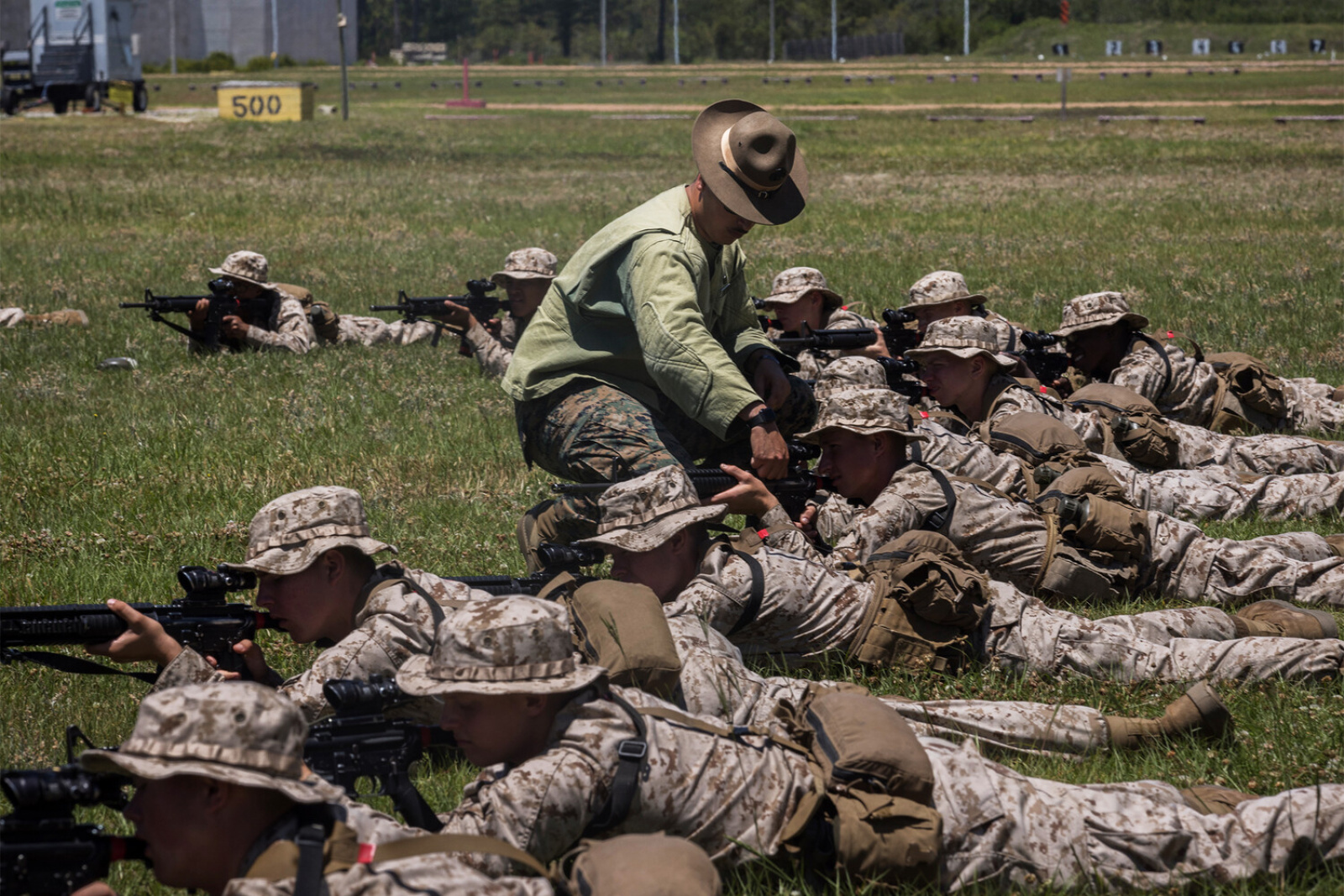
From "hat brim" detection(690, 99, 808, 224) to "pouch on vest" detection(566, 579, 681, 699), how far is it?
2.07m

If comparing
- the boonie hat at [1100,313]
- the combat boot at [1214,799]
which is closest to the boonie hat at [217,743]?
the combat boot at [1214,799]

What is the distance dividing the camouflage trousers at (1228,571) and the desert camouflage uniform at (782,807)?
273 centimetres

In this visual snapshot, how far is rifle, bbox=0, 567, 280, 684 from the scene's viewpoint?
4.85 metres

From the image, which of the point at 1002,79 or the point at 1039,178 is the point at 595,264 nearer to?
the point at 1039,178

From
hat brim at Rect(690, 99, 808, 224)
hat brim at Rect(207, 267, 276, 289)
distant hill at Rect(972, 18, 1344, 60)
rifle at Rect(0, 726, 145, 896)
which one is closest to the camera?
rifle at Rect(0, 726, 145, 896)

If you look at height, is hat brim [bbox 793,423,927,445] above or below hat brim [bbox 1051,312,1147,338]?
below

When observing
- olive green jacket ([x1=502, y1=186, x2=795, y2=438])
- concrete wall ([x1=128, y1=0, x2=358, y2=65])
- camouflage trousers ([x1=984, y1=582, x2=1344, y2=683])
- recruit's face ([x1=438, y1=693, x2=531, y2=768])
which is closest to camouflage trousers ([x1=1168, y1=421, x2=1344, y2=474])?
Result: camouflage trousers ([x1=984, y1=582, x2=1344, y2=683])

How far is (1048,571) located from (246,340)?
884 centimetres

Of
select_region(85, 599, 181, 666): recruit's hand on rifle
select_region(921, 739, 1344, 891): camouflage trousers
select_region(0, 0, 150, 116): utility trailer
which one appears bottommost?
select_region(921, 739, 1344, 891): camouflage trousers

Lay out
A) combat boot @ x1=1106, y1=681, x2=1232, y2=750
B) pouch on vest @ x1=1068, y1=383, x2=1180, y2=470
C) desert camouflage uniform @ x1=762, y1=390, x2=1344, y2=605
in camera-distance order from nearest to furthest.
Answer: combat boot @ x1=1106, y1=681, x2=1232, y2=750, desert camouflage uniform @ x1=762, y1=390, x2=1344, y2=605, pouch on vest @ x1=1068, y1=383, x2=1180, y2=470

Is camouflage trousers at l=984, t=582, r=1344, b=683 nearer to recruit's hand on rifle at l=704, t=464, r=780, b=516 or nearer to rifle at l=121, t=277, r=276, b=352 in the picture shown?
recruit's hand on rifle at l=704, t=464, r=780, b=516

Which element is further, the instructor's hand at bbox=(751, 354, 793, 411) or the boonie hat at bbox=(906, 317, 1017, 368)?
the boonie hat at bbox=(906, 317, 1017, 368)

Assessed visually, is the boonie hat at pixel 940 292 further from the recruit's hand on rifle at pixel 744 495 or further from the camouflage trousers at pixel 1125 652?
the camouflage trousers at pixel 1125 652

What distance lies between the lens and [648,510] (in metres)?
5.58
